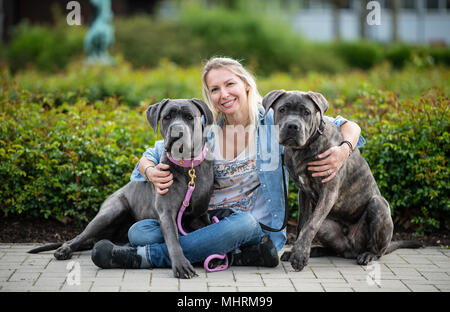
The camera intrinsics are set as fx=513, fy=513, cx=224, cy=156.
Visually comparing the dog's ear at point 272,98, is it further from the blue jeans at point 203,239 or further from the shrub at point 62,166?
the shrub at point 62,166

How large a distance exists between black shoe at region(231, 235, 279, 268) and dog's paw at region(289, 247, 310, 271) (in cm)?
23

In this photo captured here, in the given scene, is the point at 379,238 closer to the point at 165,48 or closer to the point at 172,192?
the point at 172,192

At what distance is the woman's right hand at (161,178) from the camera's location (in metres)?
4.47

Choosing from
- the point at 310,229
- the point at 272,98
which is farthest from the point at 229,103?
the point at 310,229

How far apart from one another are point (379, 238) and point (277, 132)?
1.40 m

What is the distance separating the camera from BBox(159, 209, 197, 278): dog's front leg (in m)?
4.28

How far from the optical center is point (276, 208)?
4.90m

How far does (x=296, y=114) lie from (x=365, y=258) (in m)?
1.54

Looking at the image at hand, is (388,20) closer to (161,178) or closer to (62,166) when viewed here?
(62,166)

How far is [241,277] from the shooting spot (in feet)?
14.4

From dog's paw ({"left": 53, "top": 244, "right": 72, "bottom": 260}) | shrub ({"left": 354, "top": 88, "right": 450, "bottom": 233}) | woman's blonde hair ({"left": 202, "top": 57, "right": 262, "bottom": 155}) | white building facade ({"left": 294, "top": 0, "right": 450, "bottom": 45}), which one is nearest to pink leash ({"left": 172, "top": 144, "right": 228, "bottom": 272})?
woman's blonde hair ({"left": 202, "top": 57, "right": 262, "bottom": 155})

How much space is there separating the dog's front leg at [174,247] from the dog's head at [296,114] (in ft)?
3.83

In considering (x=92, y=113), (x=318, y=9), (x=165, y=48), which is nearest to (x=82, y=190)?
(x=92, y=113)
